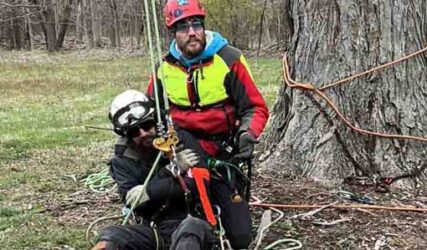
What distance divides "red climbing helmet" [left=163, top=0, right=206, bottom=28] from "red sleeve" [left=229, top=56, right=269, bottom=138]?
0.41 m

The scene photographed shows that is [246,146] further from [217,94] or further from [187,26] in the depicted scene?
[187,26]

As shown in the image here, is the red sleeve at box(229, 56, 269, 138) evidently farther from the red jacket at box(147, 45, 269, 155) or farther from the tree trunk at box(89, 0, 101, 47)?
the tree trunk at box(89, 0, 101, 47)

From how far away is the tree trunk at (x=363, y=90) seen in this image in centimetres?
494

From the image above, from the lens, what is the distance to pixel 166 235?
13.2 feet

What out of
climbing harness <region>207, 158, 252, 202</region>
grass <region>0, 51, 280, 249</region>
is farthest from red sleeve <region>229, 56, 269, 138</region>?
grass <region>0, 51, 280, 249</region>

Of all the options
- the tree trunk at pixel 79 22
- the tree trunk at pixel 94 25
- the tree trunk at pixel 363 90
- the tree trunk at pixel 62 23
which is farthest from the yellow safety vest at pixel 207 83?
the tree trunk at pixel 79 22

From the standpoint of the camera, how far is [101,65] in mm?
26406

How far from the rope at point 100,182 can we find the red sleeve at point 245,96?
180 cm

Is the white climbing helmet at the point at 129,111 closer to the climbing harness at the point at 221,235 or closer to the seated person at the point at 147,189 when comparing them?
the seated person at the point at 147,189

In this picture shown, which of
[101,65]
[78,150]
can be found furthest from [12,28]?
[78,150]

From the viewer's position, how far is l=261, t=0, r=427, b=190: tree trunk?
4941 mm

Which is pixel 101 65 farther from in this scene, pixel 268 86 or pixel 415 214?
pixel 415 214

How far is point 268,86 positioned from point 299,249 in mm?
11208

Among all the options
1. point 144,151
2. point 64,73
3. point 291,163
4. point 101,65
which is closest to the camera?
point 144,151
